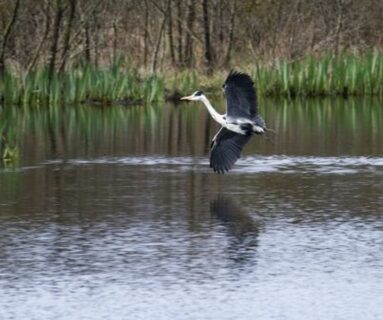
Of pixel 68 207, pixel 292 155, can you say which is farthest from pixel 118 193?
pixel 292 155

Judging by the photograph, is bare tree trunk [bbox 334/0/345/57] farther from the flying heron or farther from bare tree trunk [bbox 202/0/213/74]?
the flying heron

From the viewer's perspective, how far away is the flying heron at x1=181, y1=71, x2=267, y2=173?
13.3m

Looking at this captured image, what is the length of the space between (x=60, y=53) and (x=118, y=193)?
16.6 m

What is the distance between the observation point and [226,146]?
1348cm

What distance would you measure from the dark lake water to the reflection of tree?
17 mm

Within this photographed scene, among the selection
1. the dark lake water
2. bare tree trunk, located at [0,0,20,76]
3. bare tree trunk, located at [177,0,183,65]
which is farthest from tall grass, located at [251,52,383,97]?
the dark lake water

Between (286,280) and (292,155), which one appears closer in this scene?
(286,280)

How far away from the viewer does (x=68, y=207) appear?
478 inches

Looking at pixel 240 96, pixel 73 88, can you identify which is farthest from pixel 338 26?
pixel 240 96

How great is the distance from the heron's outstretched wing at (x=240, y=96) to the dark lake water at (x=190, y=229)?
2.57ft

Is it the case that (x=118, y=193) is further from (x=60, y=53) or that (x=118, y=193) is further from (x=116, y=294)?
(x=60, y=53)

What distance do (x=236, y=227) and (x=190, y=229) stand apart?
0.42 m

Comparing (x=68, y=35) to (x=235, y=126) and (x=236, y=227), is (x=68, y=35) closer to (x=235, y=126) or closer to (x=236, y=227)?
(x=235, y=126)

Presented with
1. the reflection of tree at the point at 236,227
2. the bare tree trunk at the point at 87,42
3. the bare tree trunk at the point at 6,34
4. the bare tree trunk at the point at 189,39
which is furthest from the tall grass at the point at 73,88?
the reflection of tree at the point at 236,227
